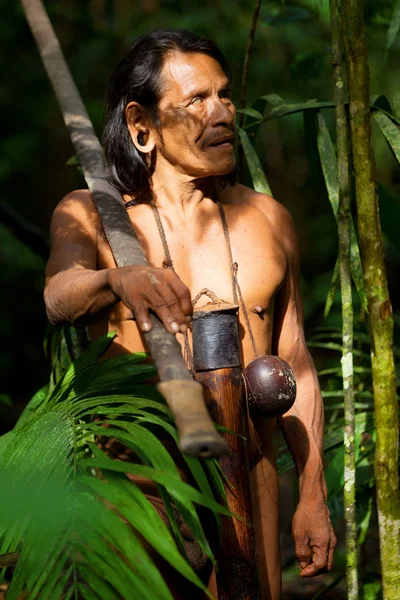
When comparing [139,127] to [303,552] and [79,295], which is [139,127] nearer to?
[79,295]

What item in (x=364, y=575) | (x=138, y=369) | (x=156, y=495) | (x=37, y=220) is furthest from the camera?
(x=37, y=220)

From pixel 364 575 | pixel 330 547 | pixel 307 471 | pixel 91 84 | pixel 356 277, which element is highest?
pixel 91 84

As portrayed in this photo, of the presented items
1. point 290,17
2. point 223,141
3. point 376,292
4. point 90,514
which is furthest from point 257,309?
point 290,17

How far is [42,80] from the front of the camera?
18.7 ft

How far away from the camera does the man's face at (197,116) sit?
1871mm

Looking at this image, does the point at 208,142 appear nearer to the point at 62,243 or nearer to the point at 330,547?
the point at 62,243

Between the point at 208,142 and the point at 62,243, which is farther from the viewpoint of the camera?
the point at 208,142

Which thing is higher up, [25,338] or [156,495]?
[156,495]

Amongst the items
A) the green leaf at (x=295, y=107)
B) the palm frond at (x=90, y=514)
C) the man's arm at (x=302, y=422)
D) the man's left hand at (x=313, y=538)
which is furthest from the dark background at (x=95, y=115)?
the palm frond at (x=90, y=514)

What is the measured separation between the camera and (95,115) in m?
4.82

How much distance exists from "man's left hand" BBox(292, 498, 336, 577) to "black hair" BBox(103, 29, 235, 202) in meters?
0.77

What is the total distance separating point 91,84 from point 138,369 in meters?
4.33

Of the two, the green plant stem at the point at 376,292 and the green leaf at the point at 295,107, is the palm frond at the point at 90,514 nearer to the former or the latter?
the green plant stem at the point at 376,292

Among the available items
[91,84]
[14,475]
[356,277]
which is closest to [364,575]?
[356,277]
